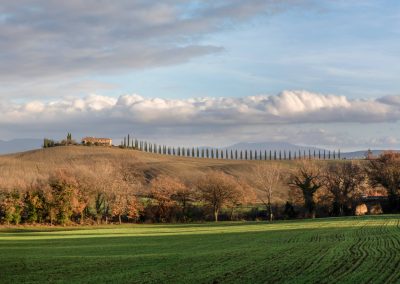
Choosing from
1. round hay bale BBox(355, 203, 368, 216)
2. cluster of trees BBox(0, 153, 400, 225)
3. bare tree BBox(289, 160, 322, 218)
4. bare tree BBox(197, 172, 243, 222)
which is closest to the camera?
cluster of trees BBox(0, 153, 400, 225)

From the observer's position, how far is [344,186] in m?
129

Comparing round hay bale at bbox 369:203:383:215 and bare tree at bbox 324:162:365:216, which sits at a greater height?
bare tree at bbox 324:162:365:216

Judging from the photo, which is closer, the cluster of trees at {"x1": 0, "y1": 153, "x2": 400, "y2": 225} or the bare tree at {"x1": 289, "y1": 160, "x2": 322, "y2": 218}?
the cluster of trees at {"x1": 0, "y1": 153, "x2": 400, "y2": 225}

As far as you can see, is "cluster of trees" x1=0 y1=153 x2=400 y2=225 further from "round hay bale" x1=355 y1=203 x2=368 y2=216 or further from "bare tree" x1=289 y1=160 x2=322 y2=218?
"round hay bale" x1=355 y1=203 x2=368 y2=216

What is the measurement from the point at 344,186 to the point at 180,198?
34612 mm

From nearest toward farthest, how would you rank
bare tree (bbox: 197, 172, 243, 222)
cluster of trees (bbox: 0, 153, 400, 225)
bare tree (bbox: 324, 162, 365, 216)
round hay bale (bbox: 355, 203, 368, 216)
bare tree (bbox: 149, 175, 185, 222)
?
cluster of trees (bbox: 0, 153, 400, 225)
bare tree (bbox: 149, 175, 185, 222)
bare tree (bbox: 197, 172, 243, 222)
round hay bale (bbox: 355, 203, 368, 216)
bare tree (bbox: 324, 162, 365, 216)

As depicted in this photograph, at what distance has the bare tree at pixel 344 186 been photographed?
4963 inches

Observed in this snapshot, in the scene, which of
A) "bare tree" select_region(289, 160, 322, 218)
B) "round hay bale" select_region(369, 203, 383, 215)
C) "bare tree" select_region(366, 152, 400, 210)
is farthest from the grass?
"bare tree" select_region(366, 152, 400, 210)

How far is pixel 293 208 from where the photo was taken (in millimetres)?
124625

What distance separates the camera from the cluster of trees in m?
113

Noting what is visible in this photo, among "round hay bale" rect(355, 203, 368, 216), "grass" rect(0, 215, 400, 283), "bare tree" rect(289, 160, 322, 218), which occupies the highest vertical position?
"bare tree" rect(289, 160, 322, 218)

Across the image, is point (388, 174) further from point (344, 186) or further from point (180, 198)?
point (180, 198)

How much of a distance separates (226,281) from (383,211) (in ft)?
352

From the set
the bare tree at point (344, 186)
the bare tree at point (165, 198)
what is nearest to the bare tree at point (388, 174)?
the bare tree at point (344, 186)
